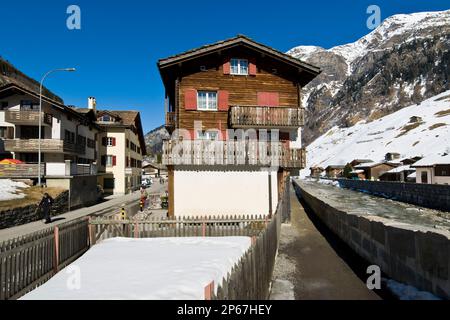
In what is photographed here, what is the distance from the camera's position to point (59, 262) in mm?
10773

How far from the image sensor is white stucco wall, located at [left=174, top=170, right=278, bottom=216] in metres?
19.1

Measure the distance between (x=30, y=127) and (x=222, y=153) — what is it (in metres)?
26.1

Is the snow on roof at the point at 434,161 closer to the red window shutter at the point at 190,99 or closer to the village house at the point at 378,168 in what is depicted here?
the village house at the point at 378,168


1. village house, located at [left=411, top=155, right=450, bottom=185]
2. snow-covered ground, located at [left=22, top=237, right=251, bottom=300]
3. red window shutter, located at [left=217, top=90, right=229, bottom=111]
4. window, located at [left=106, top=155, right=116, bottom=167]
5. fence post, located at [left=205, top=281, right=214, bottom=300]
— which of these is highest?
red window shutter, located at [left=217, top=90, right=229, bottom=111]

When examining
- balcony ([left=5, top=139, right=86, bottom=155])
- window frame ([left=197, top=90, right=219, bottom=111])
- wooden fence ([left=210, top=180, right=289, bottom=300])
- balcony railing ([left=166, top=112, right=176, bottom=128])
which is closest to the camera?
wooden fence ([left=210, top=180, right=289, bottom=300])

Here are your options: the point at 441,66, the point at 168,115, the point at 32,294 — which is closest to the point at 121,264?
the point at 32,294

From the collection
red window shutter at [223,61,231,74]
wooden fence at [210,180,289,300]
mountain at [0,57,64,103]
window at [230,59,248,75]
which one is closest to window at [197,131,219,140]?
red window shutter at [223,61,231,74]

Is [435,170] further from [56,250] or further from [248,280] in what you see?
[56,250]

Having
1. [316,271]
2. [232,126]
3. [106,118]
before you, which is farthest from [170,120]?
[106,118]

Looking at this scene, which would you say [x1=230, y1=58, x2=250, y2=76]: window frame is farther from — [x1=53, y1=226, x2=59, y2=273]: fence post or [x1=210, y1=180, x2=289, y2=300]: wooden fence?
[x1=210, y1=180, x2=289, y2=300]: wooden fence

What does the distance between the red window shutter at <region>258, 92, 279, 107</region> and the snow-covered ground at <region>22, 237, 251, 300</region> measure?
36.9 feet

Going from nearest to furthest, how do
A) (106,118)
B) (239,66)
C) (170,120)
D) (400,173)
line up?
(239,66) → (170,120) → (106,118) → (400,173)

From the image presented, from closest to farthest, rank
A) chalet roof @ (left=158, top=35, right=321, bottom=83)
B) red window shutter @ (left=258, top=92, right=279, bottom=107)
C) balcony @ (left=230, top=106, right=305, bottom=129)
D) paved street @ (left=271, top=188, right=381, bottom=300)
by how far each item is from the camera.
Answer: paved street @ (left=271, top=188, right=381, bottom=300) → balcony @ (left=230, top=106, right=305, bottom=129) → chalet roof @ (left=158, top=35, right=321, bottom=83) → red window shutter @ (left=258, top=92, right=279, bottom=107)

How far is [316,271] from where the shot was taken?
375 inches
